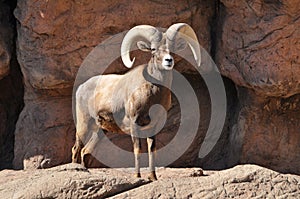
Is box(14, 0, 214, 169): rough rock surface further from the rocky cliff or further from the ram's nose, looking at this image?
the ram's nose

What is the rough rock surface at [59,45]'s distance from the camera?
28.7 ft

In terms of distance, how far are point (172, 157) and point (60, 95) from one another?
190 centimetres

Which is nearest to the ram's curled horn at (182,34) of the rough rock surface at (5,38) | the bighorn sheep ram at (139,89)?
the bighorn sheep ram at (139,89)

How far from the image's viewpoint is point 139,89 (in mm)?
7262

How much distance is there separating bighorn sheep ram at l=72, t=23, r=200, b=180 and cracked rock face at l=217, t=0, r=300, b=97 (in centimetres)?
110

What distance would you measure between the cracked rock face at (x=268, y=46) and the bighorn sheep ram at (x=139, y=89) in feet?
3.59

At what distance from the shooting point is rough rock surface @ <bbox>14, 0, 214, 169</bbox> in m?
8.74

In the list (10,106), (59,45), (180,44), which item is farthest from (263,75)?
(10,106)

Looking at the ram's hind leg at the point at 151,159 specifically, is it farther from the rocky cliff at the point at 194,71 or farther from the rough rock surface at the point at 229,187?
the rocky cliff at the point at 194,71

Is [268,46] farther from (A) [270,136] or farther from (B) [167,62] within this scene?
(B) [167,62]

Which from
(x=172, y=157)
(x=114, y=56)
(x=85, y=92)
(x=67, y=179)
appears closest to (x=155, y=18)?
(x=114, y=56)

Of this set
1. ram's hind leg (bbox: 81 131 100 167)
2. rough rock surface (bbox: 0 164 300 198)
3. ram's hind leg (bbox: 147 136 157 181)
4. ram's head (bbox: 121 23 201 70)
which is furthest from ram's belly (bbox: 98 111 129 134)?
rough rock surface (bbox: 0 164 300 198)

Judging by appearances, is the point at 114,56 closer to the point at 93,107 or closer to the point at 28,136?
the point at 93,107

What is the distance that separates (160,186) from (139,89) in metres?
1.50
